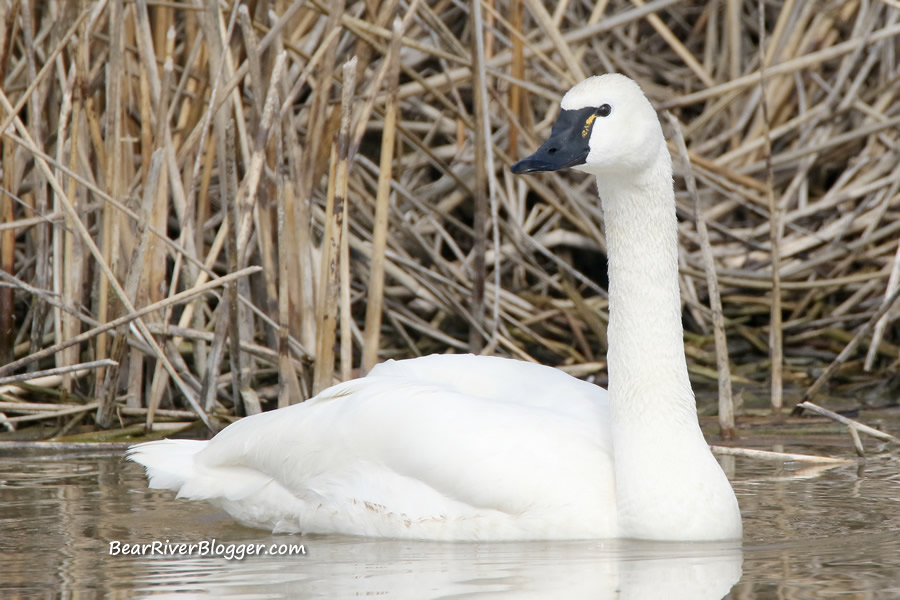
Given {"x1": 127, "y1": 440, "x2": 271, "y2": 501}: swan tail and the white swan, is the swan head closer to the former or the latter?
the white swan

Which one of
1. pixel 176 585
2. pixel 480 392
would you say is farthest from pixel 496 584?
pixel 480 392

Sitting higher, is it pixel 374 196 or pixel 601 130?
pixel 374 196

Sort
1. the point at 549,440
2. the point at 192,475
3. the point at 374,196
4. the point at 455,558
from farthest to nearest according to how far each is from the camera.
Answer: the point at 374,196 < the point at 192,475 < the point at 549,440 < the point at 455,558

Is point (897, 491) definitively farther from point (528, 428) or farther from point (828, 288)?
point (828, 288)

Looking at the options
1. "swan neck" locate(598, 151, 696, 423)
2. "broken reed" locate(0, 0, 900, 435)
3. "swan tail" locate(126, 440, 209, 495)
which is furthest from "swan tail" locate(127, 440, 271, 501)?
"swan neck" locate(598, 151, 696, 423)

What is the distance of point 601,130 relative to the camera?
11.4ft

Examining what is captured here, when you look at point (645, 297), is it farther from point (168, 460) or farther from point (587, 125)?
point (168, 460)

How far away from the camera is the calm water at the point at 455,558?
2.98 metres

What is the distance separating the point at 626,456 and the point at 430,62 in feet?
12.8

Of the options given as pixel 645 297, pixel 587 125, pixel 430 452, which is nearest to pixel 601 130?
pixel 587 125

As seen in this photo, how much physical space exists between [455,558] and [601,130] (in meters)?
1.10

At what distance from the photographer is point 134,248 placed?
5.29 meters

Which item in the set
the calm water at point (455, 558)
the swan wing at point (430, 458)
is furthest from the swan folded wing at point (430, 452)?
the calm water at point (455, 558)

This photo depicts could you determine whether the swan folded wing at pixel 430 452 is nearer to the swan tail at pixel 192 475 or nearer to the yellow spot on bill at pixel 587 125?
the swan tail at pixel 192 475
